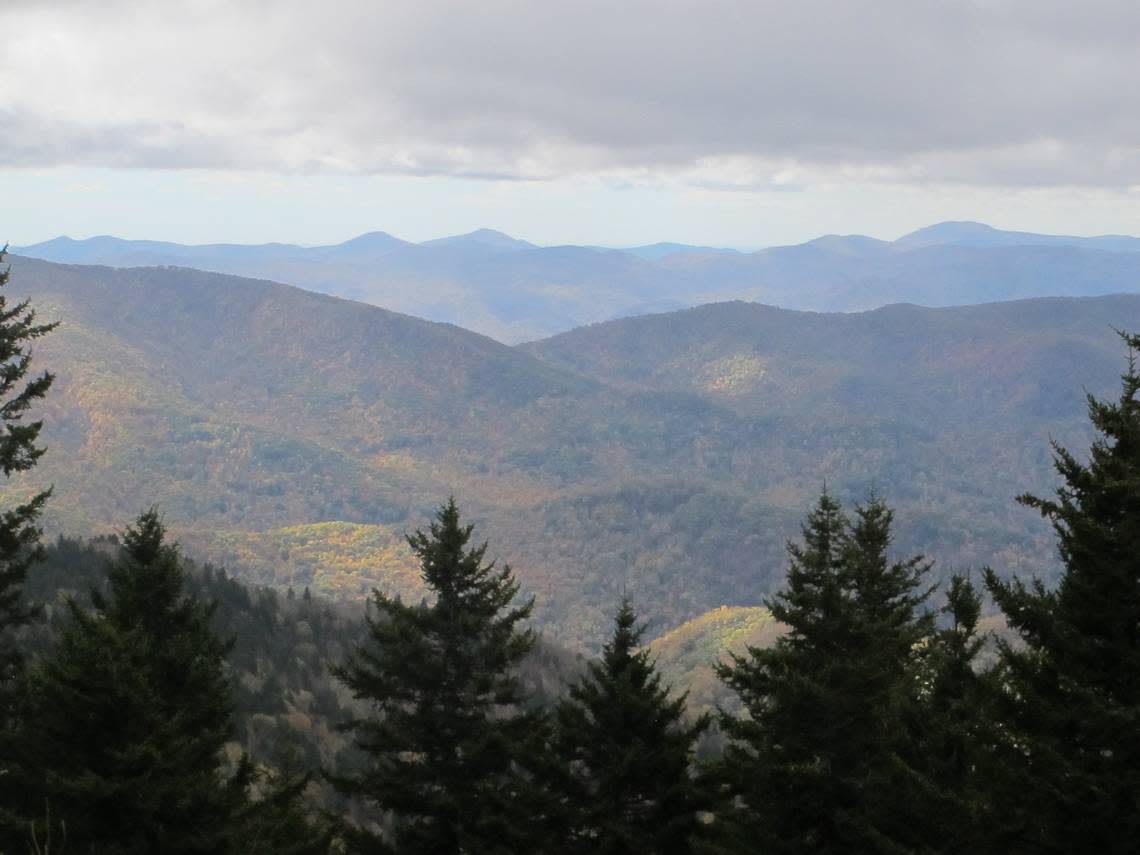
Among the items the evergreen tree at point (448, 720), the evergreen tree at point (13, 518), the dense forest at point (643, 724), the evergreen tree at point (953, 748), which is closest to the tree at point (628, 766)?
the dense forest at point (643, 724)

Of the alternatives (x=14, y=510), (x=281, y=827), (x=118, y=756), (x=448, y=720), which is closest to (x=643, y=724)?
(x=448, y=720)

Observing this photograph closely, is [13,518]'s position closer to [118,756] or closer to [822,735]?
[118,756]

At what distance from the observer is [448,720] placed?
21312mm

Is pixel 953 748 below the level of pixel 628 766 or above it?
above

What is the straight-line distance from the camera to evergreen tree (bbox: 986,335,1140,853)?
12.0 metres

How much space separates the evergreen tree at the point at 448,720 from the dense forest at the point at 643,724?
0.17 ft

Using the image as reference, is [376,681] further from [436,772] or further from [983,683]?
[983,683]

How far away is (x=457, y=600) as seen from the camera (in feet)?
72.6

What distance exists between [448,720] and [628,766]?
3529 millimetres

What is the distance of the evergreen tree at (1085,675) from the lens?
39.5 feet

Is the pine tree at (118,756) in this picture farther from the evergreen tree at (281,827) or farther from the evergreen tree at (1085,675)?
the evergreen tree at (1085,675)

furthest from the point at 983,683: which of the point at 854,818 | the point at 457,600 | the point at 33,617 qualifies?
the point at 33,617

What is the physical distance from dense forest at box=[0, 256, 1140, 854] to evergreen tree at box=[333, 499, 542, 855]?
0.05 metres

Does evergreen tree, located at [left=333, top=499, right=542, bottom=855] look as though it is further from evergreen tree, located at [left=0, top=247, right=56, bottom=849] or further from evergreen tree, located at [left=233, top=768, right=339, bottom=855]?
evergreen tree, located at [left=0, top=247, right=56, bottom=849]
